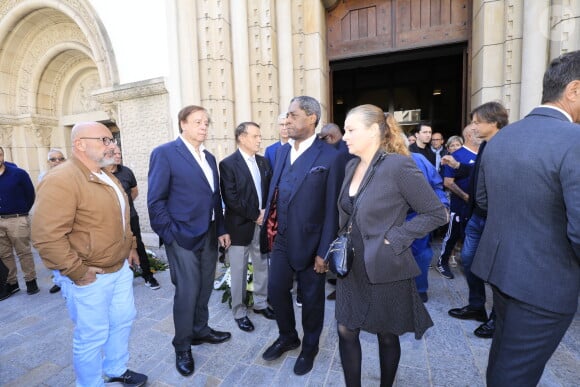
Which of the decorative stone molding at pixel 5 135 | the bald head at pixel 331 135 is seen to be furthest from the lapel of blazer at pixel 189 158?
the decorative stone molding at pixel 5 135

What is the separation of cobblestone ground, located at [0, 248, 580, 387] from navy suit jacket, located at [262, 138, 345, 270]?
891 mm

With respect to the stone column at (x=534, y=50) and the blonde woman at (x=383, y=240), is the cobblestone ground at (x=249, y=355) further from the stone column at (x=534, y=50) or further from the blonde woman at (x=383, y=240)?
the stone column at (x=534, y=50)

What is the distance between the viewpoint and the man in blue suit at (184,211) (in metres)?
2.30

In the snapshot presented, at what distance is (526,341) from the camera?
137 cm

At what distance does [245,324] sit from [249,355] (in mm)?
432

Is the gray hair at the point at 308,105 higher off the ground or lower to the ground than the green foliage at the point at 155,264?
higher

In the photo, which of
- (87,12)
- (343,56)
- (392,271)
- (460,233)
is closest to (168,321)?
(392,271)

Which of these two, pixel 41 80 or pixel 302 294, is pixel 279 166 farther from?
pixel 41 80

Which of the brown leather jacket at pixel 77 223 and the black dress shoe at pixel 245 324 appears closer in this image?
the brown leather jacket at pixel 77 223

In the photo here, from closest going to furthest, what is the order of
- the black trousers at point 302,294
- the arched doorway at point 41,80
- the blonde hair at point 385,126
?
1. the blonde hair at point 385,126
2. the black trousers at point 302,294
3. the arched doorway at point 41,80

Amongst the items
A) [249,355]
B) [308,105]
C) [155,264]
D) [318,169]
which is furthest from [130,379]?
[155,264]

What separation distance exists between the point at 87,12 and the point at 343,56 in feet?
15.0

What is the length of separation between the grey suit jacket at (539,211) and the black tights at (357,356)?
0.69m

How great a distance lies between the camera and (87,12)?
5.30 metres
